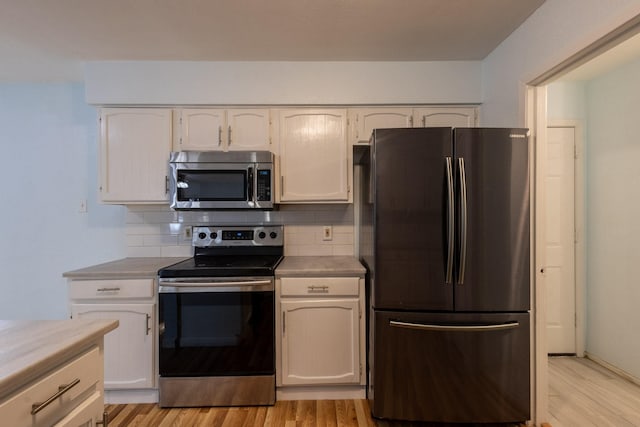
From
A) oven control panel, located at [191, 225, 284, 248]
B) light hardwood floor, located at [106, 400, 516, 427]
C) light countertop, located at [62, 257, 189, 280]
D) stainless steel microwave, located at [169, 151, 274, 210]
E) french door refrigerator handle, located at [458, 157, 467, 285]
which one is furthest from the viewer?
oven control panel, located at [191, 225, 284, 248]

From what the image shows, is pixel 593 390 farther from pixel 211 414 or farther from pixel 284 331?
pixel 211 414

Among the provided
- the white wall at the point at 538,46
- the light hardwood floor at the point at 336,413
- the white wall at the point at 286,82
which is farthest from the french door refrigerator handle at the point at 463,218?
the light hardwood floor at the point at 336,413

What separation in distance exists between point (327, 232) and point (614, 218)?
7.17 feet

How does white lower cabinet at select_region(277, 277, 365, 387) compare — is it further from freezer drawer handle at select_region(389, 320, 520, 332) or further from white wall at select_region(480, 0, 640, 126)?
white wall at select_region(480, 0, 640, 126)

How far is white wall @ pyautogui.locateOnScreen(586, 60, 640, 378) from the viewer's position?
221cm

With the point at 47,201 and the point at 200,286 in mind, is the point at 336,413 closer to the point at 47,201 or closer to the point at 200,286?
the point at 200,286

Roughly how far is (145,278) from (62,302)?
1251 millimetres

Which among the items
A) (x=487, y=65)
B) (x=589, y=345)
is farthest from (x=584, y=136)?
(x=589, y=345)

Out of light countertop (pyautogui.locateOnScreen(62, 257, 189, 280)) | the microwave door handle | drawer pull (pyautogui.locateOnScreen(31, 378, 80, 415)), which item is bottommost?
drawer pull (pyautogui.locateOnScreen(31, 378, 80, 415))

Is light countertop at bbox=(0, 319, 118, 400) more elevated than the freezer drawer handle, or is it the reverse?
light countertop at bbox=(0, 319, 118, 400)

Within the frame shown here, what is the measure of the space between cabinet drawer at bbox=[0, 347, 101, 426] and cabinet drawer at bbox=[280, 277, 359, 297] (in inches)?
42.9

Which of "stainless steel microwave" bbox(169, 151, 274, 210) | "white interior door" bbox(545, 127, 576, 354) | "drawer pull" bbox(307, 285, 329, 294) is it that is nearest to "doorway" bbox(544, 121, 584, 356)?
"white interior door" bbox(545, 127, 576, 354)

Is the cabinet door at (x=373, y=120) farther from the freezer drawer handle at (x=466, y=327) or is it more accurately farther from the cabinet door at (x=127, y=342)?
the cabinet door at (x=127, y=342)

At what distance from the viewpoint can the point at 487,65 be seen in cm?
217
